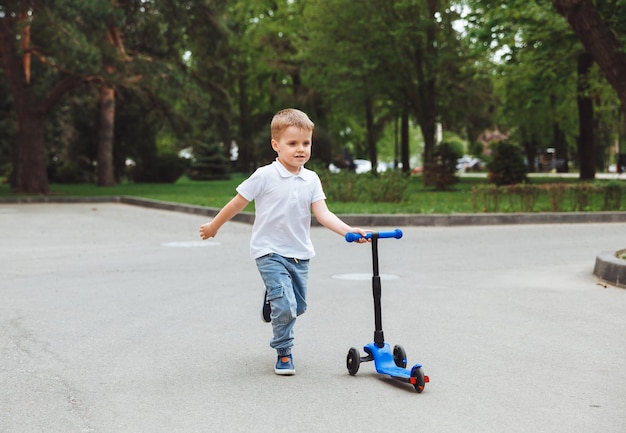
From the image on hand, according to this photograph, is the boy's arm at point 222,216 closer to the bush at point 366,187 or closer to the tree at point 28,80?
the bush at point 366,187

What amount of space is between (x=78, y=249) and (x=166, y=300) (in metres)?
5.57

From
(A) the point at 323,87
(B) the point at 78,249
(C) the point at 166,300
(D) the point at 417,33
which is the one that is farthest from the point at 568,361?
(A) the point at 323,87

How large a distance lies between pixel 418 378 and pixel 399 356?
0.41 m

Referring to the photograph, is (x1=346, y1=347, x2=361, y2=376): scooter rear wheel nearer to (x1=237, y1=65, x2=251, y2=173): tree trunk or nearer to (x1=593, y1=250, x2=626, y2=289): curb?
(x1=593, y1=250, x2=626, y2=289): curb

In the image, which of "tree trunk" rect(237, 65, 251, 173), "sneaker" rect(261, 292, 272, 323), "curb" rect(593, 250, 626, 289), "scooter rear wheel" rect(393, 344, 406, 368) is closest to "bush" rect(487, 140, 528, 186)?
"curb" rect(593, 250, 626, 289)

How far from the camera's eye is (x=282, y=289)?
Answer: 19.1 feet

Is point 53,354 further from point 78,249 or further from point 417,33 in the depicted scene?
point 417,33

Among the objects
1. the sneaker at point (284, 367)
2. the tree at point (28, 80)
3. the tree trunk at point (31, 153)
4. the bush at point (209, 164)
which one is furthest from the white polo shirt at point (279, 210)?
the bush at point (209, 164)

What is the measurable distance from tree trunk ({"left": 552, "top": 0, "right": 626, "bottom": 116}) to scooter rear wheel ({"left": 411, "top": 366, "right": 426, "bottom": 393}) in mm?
16615

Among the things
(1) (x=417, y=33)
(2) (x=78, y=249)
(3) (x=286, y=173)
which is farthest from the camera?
(1) (x=417, y=33)

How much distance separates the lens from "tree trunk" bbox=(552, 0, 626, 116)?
20.8m

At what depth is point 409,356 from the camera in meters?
6.40

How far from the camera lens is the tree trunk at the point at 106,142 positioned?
140 feet

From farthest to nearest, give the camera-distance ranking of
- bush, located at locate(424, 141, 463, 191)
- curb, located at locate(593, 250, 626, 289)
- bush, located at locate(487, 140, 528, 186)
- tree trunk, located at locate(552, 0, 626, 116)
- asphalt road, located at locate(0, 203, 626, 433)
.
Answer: bush, located at locate(424, 141, 463, 191) < bush, located at locate(487, 140, 528, 186) < tree trunk, located at locate(552, 0, 626, 116) < curb, located at locate(593, 250, 626, 289) < asphalt road, located at locate(0, 203, 626, 433)
